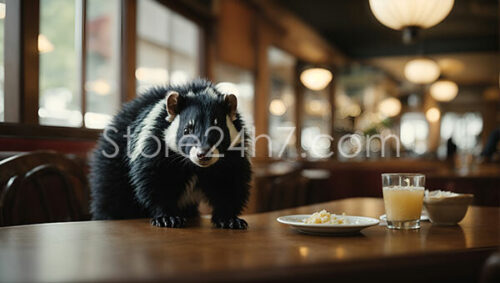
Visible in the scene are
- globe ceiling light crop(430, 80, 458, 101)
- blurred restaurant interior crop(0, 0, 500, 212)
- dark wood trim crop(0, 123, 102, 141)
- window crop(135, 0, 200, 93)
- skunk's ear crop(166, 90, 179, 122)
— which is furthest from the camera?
globe ceiling light crop(430, 80, 458, 101)

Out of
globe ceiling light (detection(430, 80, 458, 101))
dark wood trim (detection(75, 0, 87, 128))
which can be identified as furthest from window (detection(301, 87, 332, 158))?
dark wood trim (detection(75, 0, 87, 128))

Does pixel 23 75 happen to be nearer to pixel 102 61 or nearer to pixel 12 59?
pixel 12 59

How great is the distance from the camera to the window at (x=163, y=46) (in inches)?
154

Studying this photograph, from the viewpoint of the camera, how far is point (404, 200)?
1.22 m

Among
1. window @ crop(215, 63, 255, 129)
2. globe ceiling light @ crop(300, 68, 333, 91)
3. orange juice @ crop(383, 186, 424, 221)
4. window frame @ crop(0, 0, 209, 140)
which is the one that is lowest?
orange juice @ crop(383, 186, 424, 221)

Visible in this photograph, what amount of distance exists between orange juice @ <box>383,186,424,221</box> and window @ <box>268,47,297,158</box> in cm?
566

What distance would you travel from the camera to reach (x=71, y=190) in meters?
1.73

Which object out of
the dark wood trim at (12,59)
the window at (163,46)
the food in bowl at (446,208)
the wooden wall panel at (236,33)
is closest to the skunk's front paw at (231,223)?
the food in bowl at (446,208)

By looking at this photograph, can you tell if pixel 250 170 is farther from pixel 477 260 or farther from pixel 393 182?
pixel 477 260

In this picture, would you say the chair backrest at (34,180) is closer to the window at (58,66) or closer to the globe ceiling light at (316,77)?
the window at (58,66)

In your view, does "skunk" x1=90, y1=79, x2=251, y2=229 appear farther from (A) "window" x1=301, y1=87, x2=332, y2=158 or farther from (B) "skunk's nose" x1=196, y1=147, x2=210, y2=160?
(A) "window" x1=301, y1=87, x2=332, y2=158

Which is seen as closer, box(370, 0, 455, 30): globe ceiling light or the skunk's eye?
the skunk's eye

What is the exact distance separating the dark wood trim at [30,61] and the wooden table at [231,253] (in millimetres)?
1502

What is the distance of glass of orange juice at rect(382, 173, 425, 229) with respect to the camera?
122 cm
